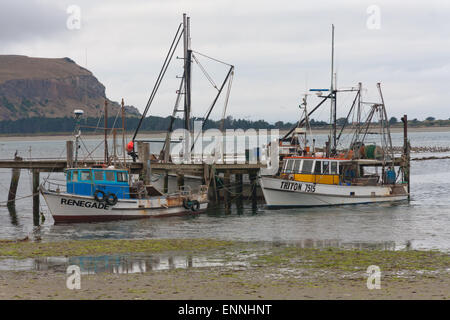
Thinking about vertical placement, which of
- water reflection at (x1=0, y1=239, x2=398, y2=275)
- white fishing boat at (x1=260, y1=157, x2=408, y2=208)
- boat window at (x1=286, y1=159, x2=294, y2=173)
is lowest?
water reflection at (x1=0, y1=239, x2=398, y2=275)

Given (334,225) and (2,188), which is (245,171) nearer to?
(334,225)

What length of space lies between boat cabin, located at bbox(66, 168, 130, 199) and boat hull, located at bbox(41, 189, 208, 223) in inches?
26.1

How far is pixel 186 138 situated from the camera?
1657 inches

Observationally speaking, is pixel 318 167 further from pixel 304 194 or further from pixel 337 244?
pixel 337 244

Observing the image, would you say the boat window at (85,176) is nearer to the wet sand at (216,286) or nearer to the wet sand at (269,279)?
the wet sand at (269,279)

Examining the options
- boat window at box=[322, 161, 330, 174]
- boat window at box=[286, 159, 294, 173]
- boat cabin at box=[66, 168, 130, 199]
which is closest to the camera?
boat cabin at box=[66, 168, 130, 199]

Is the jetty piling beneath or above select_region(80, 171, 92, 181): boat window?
beneath

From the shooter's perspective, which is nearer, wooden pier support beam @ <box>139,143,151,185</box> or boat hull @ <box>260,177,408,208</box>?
wooden pier support beam @ <box>139,143,151,185</box>

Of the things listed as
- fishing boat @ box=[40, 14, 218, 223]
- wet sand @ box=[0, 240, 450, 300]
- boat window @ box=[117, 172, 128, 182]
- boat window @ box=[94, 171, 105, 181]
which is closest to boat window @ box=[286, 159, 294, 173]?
fishing boat @ box=[40, 14, 218, 223]

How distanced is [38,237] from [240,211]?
16273 mm

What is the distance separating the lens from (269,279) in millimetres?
17625

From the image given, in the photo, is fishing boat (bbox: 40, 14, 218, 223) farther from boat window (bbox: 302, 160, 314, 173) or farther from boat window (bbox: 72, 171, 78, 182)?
boat window (bbox: 302, 160, 314, 173)

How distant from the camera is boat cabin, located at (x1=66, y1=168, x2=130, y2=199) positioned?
1364 inches
